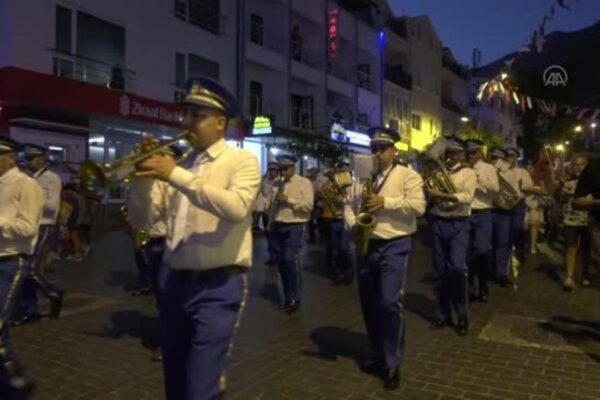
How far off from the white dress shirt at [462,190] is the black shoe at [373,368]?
223 cm

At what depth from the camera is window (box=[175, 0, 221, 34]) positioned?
74.4ft

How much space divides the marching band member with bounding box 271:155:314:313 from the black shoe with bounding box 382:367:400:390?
303cm

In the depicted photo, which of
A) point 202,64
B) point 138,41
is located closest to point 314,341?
point 138,41

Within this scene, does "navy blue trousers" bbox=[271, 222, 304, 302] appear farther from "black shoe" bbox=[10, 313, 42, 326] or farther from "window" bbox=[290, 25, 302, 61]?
"window" bbox=[290, 25, 302, 61]

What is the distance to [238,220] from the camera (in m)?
3.20

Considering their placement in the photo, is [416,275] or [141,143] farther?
[416,275]

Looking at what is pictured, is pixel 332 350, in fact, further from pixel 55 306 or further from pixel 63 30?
pixel 63 30

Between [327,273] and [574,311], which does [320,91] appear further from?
[574,311]

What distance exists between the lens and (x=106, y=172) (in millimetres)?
3090

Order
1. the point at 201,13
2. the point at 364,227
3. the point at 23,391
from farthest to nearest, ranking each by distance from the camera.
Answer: the point at 201,13
the point at 364,227
the point at 23,391

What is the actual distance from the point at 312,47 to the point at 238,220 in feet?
99.0

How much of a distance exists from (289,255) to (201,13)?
1739 centimetres

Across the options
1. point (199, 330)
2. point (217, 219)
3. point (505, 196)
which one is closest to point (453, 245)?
point (505, 196)

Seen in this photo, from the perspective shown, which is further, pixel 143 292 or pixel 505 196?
pixel 505 196
